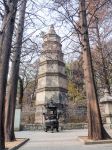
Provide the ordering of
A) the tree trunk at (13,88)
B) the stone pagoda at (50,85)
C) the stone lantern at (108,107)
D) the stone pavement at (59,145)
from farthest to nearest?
the stone pagoda at (50,85), the stone lantern at (108,107), the tree trunk at (13,88), the stone pavement at (59,145)

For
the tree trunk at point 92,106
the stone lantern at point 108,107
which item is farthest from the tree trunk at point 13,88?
the stone lantern at point 108,107

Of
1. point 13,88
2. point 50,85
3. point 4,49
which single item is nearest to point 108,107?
point 50,85

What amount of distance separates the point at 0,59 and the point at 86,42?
5.28 meters

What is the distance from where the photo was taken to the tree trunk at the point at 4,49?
965cm

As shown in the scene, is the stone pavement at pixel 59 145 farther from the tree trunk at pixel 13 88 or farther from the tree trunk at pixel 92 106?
the tree trunk at pixel 13 88

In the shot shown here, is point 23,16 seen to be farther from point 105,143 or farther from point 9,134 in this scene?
point 105,143

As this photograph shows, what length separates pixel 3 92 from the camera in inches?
382

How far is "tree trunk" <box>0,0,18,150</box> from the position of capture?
965 cm

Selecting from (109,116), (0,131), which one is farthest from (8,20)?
(109,116)

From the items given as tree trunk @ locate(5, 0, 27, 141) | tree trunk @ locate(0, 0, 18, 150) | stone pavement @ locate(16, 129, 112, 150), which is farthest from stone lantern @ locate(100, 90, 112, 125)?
tree trunk @ locate(0, 0, 18, 150)

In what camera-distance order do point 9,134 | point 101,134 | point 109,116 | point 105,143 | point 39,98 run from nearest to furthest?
point 105,143 < point 101,134 < point 9,134 < point 109,116 < point 39,98

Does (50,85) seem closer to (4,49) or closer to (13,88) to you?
(13,88)

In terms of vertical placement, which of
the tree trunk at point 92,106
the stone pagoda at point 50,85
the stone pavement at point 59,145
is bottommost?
the stone pavement at point 59,145

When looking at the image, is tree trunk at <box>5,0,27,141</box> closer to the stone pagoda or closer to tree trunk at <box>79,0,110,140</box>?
tree trunk at <box>79,0,110,140</box>
